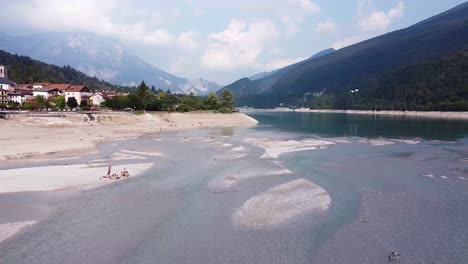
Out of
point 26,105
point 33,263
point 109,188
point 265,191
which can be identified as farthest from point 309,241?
point 26,105

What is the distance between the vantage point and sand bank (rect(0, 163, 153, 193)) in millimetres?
27375

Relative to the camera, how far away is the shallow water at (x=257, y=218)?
1694 cm

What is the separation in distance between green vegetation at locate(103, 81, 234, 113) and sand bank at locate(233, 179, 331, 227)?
80.0 meters

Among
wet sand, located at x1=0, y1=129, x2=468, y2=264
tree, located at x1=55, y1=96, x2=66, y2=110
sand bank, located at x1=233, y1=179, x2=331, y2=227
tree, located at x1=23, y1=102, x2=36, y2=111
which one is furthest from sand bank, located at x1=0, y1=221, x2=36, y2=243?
tree, located at x1=55, y1=96, x2=66, y2=110

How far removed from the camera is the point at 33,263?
15547 millimetres

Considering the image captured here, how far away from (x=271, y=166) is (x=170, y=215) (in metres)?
18.0

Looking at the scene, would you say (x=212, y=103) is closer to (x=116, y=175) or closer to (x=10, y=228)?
(x=116, y=175)

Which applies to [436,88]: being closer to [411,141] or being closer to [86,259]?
[411,141]

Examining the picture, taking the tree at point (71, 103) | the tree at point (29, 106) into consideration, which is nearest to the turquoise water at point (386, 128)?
the tree at point (71, 103)

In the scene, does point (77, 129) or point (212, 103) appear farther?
point (212, 103)

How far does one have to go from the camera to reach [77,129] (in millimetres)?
68938

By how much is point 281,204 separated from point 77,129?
54161 mm

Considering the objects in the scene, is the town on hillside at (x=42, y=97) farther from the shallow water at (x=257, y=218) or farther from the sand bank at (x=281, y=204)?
the sand bank at (x=281, y=204)

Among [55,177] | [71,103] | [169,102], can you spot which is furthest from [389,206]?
[169,102]
